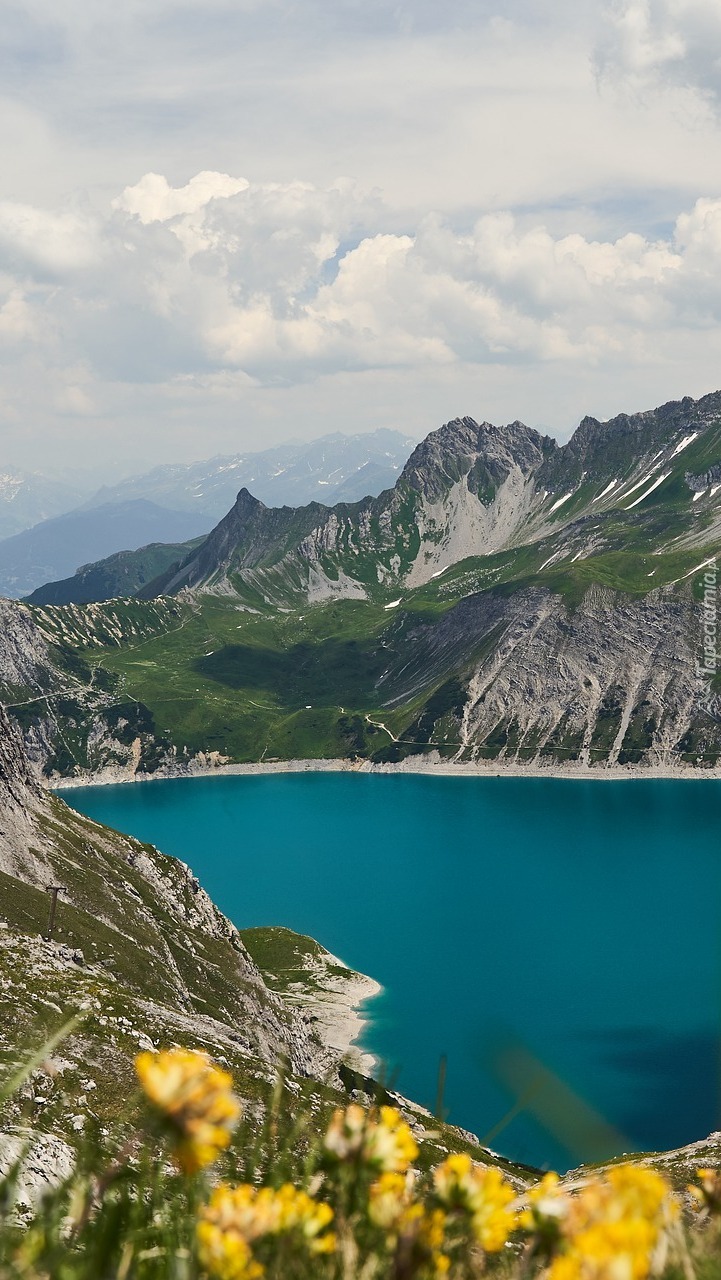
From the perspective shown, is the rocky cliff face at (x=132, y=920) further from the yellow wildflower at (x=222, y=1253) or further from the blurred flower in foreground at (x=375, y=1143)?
the yellow wildflower at (x=222, y=1253)

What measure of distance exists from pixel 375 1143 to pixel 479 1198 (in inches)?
23.1

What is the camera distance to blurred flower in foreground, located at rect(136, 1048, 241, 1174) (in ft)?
12.9

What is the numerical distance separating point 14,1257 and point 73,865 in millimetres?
90235

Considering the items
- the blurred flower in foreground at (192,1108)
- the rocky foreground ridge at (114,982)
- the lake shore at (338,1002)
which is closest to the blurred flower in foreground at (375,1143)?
the blurred flower in foreground at (192,1108)

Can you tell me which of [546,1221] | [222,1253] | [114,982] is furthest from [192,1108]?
[114,982]

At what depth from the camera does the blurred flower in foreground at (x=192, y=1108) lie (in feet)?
12.9

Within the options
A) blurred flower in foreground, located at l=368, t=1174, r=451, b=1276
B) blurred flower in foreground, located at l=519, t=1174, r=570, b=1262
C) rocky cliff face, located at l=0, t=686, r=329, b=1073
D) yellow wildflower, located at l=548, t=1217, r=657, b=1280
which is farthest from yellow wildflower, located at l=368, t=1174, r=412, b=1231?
rocky cliff face, located at l=0, t=686, r=329, b=1073

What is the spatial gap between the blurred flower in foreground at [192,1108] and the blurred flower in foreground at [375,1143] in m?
0.92

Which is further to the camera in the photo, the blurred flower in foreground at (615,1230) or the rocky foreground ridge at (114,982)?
the rocky foreground ridge at (114,982)

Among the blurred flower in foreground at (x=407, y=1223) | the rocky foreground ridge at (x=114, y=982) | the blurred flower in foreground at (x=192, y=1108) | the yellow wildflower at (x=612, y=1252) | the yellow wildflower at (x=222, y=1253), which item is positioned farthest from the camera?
the rocky foreground ridge at (x=114, y=982)

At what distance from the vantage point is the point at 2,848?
83.2 m

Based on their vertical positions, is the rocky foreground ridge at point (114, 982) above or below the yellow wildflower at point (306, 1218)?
below

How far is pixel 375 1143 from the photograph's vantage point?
4.84 meters

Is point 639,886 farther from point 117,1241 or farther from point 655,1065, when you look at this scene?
point 117,1241
